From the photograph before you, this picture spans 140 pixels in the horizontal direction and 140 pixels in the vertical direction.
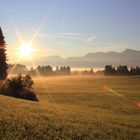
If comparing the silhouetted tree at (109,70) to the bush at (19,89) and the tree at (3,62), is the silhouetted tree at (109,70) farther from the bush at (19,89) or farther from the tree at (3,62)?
the bush at (19,89)

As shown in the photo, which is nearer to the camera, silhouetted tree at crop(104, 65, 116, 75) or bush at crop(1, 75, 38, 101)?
bush at crop(1, 75, 38, 101)

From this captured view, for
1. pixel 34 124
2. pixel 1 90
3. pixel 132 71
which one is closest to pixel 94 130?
pixel 34 124

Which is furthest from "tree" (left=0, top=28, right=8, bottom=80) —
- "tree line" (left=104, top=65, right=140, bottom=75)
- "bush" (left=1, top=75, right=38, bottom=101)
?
"tree line" (left=104, top=65, right=140, bottom=75)

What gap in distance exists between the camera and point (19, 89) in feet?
202

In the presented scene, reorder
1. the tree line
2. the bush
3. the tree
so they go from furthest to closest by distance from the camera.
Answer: the tree line < the tree < the bush

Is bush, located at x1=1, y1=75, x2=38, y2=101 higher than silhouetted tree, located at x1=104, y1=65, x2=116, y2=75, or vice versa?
silhouetted tree, located at x1=104, y1=65, x2=116, y2=75

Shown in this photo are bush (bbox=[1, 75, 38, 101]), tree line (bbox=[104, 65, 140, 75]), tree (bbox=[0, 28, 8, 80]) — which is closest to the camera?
bush (bbox=[1, 75, 38, 101])

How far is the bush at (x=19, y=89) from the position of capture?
5931cm

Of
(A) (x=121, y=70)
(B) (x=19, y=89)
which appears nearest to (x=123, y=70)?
(A) (x=121, y=70)

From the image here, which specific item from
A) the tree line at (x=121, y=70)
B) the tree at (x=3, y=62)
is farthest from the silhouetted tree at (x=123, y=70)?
the tree at (x=3, y=62)

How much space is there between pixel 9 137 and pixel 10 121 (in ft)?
9.63

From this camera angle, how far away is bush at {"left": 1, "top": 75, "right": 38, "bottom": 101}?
195ft

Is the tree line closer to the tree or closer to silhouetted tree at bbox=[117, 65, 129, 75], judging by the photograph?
silhouetted tree at bbox=[117, 65, 129, 75]

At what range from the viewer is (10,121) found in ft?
68.0
